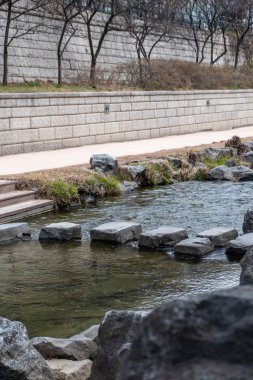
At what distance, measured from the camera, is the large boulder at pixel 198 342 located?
1740 millimetres

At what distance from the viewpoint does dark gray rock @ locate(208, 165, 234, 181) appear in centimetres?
1769

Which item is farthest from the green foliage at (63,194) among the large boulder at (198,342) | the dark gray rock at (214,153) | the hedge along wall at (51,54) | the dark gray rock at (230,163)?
the hedge along wall at (51,54)

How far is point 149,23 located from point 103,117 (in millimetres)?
12956

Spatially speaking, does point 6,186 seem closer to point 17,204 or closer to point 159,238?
point 17,204

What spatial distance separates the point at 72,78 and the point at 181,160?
11929 mm

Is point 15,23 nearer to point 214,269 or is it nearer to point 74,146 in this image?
point 74,146

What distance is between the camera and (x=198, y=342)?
1771 millimetres

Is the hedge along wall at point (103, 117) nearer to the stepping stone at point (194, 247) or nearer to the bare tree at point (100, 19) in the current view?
the bare tree at point (100, 19)

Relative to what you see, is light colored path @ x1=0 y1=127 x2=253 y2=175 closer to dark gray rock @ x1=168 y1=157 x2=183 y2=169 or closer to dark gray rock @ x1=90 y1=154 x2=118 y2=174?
dark gray rock @ x1=90 y1=154 x2=118 y2=174

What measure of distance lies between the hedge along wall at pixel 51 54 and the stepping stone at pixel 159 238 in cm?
1746

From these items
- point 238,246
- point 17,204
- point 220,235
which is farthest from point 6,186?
point 238,246

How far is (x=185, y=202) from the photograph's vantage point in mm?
14211

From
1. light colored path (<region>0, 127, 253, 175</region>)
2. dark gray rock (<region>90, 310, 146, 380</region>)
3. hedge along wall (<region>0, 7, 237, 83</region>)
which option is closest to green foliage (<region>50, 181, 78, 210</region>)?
light colored path (<region>0, 127, 253, 175</region>)

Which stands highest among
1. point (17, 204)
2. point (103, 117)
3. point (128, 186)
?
point (103, 117)
